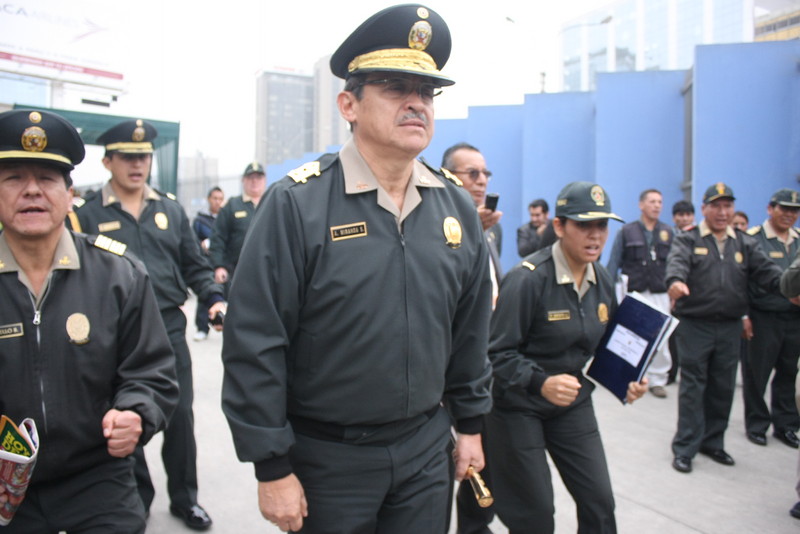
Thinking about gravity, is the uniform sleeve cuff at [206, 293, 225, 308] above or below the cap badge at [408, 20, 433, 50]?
below

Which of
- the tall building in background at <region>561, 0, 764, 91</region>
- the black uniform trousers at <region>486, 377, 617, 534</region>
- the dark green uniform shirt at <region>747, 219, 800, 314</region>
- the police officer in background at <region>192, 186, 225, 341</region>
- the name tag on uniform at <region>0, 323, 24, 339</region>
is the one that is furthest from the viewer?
the tall building in background at <region>561, 0, 764, 91</region>

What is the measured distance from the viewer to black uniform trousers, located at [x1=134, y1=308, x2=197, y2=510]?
354 cm

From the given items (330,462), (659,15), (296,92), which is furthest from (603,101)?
(296,92)

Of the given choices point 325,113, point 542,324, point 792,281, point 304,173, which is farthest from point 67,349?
point 325,113

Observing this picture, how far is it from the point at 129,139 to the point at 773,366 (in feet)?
17.3

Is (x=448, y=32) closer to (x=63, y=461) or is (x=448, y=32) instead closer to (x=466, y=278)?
(x=466, y=278)

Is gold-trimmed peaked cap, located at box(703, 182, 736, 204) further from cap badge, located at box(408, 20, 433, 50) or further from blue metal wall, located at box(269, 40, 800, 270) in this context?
blue metal wall, located at box(269, 40, 800, 270)

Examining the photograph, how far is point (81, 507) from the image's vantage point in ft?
6.27

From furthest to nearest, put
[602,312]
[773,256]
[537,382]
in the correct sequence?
1. [773,256]
2. [602,312]
3. [537,382]

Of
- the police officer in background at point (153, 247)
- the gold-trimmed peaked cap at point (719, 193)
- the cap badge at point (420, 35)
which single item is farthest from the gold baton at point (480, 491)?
the gold-trimmed peaked cap at point (719, 193)

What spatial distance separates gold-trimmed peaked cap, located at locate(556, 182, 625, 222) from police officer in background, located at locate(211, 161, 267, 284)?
14.4ft

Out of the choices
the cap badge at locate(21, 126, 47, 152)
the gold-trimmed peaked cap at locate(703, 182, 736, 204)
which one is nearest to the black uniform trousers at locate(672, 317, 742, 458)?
the gold-trimmed peaked cap at locate(703, 182, 736, 204)

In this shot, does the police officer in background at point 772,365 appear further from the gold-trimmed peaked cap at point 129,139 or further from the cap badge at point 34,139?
the cap badge at point 34,139

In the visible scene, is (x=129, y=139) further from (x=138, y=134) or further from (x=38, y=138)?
(x=38, y=138)
